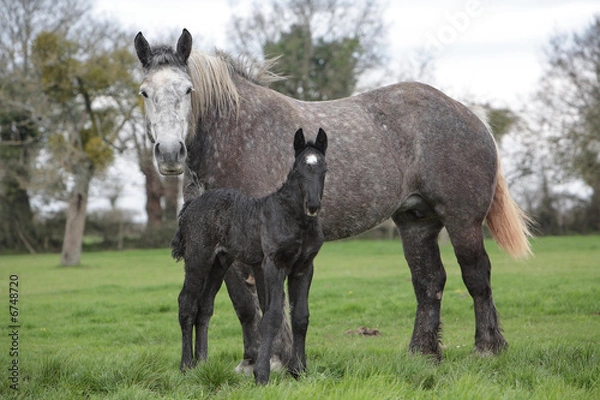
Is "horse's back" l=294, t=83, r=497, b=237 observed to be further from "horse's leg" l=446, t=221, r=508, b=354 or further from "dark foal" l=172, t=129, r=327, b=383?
"dark foal" l=172, t=129, r=327, b=383

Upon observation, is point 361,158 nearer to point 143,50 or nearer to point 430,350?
point 430,350

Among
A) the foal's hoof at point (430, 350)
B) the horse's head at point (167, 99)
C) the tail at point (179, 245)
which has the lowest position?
the foal's hoof at point (430, 350)

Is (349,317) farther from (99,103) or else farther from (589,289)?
(99,103)

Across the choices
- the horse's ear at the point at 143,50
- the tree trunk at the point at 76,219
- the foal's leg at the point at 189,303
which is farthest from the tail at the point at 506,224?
the tree trunk at the point at 76,219

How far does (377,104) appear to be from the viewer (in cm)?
682

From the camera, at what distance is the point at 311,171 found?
15.1 ft

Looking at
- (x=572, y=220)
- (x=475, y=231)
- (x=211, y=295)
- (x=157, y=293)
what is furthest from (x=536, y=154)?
(x=211, y=295)

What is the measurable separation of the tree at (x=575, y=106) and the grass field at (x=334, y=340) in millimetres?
9416

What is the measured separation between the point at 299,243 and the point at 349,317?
6069mm

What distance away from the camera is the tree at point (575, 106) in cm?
2944

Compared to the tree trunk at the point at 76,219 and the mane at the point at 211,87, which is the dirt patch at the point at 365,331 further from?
the tree trunk at the point at 76,219

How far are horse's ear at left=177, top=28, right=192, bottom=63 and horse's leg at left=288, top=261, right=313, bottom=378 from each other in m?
2.10

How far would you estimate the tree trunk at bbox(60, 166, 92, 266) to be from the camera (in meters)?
25.9

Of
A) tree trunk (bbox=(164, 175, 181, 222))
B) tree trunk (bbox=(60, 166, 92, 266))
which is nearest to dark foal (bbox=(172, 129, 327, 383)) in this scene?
tree trunk (bbox=(60, 166, 92, 266))
